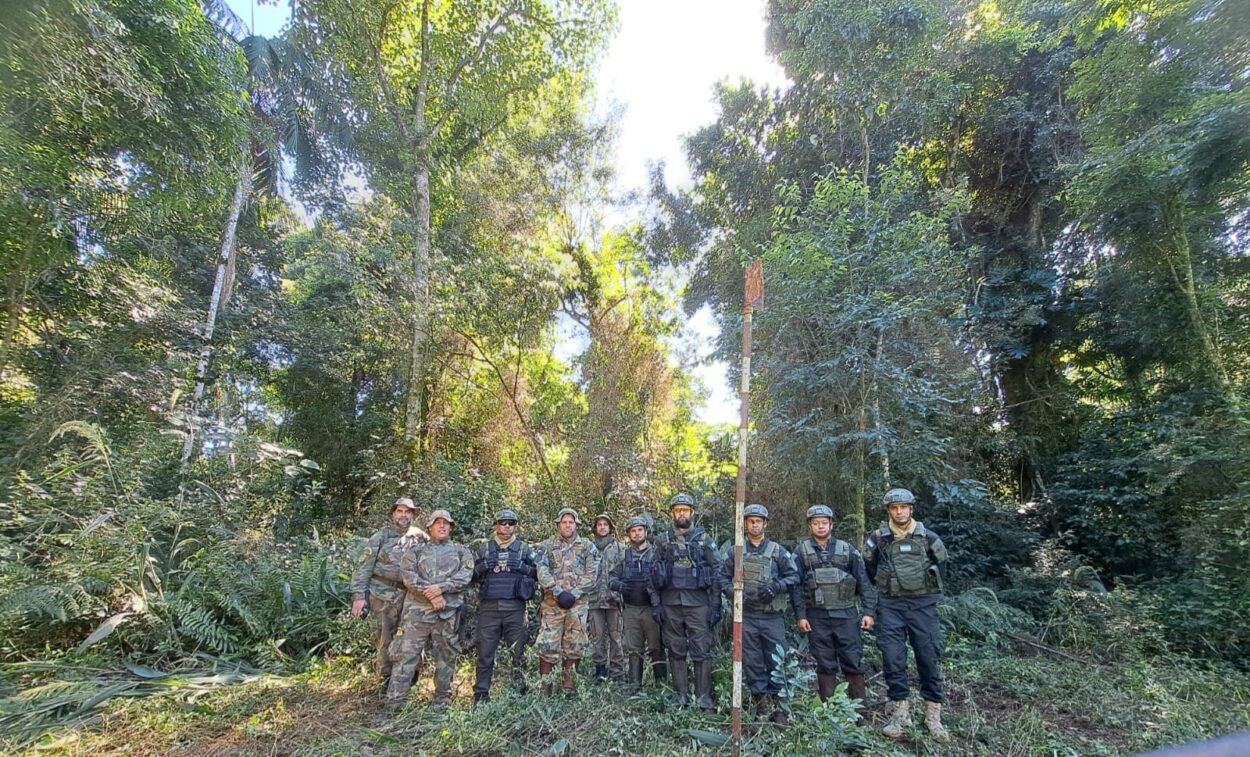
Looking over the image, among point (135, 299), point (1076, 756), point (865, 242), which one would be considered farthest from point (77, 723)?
point (865, 242)

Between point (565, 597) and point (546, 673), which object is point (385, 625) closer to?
point (546, 673)

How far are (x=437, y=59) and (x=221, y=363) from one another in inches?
325

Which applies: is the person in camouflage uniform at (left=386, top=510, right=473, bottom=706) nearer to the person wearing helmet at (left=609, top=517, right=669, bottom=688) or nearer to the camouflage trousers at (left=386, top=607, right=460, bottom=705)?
the camouflage trousers at (left=386, top=607, right=460, bottom=705)

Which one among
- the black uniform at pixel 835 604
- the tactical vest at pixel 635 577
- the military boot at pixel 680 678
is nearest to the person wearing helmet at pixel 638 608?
the tactical vest at pixel 635 577

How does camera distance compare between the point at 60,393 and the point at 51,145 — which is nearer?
the point at 51,145

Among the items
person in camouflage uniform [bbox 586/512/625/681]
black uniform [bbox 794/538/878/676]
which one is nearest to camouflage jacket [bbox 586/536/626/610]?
person in camouflage uniform [bbox 586/512/625/681]

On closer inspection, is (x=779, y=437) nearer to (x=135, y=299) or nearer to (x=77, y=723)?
(x=77, y=723)

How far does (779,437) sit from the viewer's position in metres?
7.74

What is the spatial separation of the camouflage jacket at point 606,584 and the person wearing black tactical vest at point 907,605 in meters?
2.44

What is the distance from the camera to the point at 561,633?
4973 millimetres

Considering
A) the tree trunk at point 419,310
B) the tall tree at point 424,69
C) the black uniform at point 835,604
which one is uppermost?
the tall tree at point 424,69

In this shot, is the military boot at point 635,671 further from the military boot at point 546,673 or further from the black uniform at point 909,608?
the black uniform at point 909,608

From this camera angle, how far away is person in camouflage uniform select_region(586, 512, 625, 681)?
5082 millimetres

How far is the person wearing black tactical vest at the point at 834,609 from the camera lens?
4.41 metres
